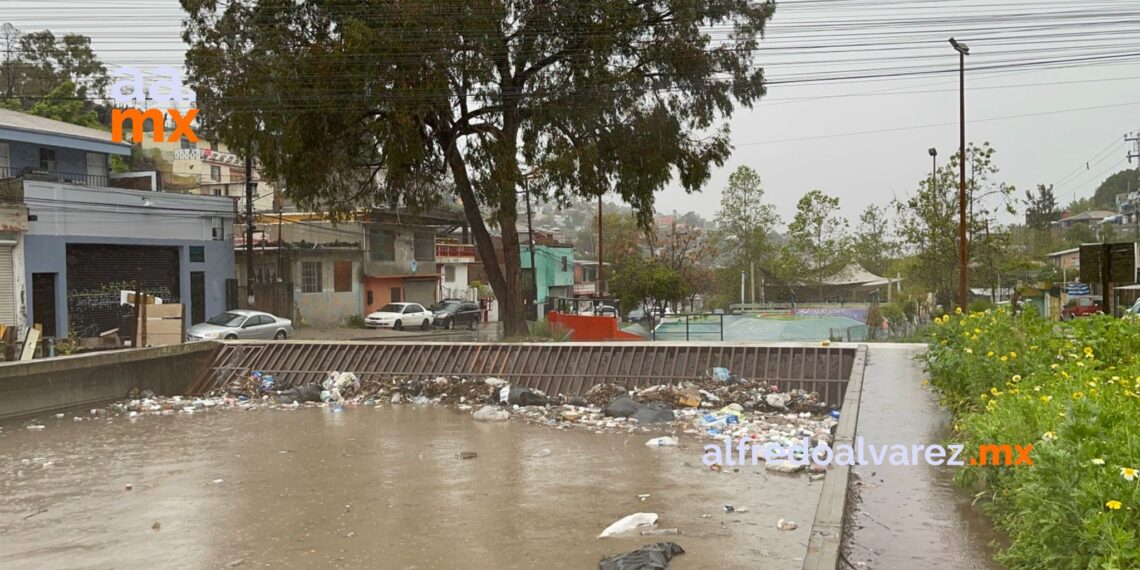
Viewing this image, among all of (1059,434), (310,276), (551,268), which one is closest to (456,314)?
(310,276)

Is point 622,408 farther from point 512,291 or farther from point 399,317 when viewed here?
point 399,317

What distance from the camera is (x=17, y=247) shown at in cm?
2606

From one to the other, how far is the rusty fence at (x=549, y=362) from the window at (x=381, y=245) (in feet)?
76.3

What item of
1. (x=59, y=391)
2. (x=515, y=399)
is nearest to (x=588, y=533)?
(x=515, y=399)

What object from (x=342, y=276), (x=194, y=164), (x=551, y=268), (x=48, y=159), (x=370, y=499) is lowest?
(x=370, y=499)

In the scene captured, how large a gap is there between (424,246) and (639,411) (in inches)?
1355

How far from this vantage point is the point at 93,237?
94.2ft

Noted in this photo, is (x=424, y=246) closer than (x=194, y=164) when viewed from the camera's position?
Yes

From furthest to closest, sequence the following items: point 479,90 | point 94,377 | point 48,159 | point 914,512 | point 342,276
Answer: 1. point 342,276
2. point 48,159
3. point 479,90
4. point 94,377
5. point 914,512

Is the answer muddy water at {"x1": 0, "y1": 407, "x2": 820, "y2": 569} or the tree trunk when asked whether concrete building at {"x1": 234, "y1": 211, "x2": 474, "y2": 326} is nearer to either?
the tree trunk

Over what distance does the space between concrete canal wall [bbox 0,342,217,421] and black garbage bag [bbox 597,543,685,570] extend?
500 inches

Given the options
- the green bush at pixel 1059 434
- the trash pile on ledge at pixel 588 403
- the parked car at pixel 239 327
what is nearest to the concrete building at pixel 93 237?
the parked car at pixel 239 327

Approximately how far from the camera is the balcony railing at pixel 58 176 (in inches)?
1129

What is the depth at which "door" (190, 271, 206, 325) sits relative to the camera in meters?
33.4
